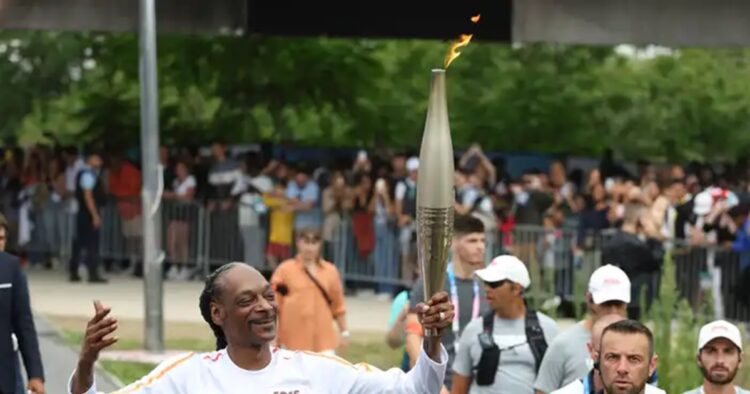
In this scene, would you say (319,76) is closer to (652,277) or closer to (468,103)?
(468,103)

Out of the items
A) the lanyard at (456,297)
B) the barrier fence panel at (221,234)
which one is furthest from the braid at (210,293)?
the barrier fence panel at (221,234)

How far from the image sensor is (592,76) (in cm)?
4059

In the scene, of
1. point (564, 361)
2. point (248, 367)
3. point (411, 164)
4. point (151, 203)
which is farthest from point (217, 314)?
point (411, 164)

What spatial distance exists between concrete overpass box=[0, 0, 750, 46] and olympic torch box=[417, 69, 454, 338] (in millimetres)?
13515

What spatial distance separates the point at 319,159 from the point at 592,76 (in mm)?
8700

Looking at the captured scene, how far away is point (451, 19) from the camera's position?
20.1 m

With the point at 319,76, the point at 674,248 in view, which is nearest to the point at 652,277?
the point at 674,248

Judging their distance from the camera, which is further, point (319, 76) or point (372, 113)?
point (372, 113)

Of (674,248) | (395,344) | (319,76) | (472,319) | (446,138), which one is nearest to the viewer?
(446,138)

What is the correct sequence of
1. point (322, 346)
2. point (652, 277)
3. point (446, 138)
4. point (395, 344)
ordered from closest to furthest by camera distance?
point (446, 138)
point (395, 344)
point (322, 346)
point (652, 277)

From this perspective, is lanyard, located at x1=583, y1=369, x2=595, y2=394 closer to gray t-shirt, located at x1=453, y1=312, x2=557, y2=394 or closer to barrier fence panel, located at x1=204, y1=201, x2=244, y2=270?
gray t-shirt, located at x1=453, y1=312, x2=557, y2=394

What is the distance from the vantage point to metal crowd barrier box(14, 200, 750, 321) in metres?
23.0

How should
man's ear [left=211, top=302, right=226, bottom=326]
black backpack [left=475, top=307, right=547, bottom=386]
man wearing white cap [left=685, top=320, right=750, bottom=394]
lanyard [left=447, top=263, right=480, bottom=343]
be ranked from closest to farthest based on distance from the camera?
man's ear [left=211, top=302, right=226, bottom=326] < man wearing white cap [left=685, top=320, right=750, bottom=394] < black backpack [left=475, top=307, right=547, bottom=386] < lanyard [left=447, top=263, right=480, bottom=343]

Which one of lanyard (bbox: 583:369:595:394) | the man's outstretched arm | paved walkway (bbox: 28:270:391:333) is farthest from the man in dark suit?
paved walkway (bbox: 28:270:391:333)
